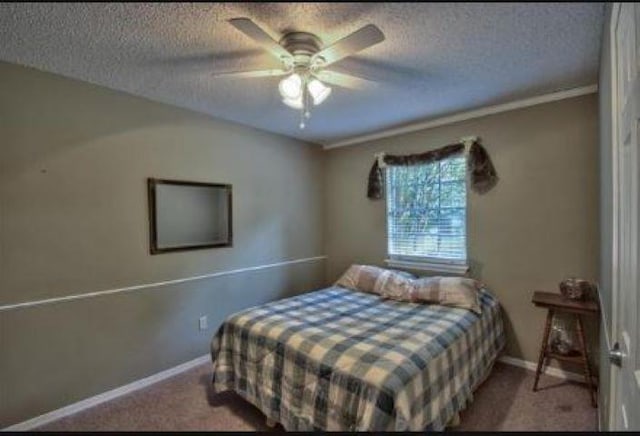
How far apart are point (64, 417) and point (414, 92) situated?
3507 mm

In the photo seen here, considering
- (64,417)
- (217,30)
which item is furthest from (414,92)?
(64,417)

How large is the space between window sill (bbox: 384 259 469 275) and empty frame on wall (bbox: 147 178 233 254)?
183cm

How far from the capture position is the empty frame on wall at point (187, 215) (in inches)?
108

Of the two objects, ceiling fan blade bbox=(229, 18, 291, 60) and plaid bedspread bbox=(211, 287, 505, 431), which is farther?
plaid bedspread bbox=(211, 287, 505, 431)

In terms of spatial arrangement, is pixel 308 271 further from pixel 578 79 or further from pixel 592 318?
pixel 578 79

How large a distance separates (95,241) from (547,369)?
378 centimetres

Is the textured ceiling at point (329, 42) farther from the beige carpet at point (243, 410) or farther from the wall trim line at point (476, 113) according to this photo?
the beige carpet at point (243, 410)

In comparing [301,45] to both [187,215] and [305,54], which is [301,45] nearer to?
[305,54]

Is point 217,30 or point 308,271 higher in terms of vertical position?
point 217,30

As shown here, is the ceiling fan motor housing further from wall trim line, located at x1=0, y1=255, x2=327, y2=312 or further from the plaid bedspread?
wall trim line, located at x1=0, y1=255, x2=327, y2=312

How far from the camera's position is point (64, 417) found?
7.32 ft

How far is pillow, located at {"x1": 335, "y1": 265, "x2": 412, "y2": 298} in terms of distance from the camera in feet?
10.3

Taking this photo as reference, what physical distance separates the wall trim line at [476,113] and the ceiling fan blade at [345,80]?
1.16m

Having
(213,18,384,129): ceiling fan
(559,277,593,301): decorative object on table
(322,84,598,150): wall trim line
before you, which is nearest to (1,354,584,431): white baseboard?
(559,277,593,301): decorative object on table
